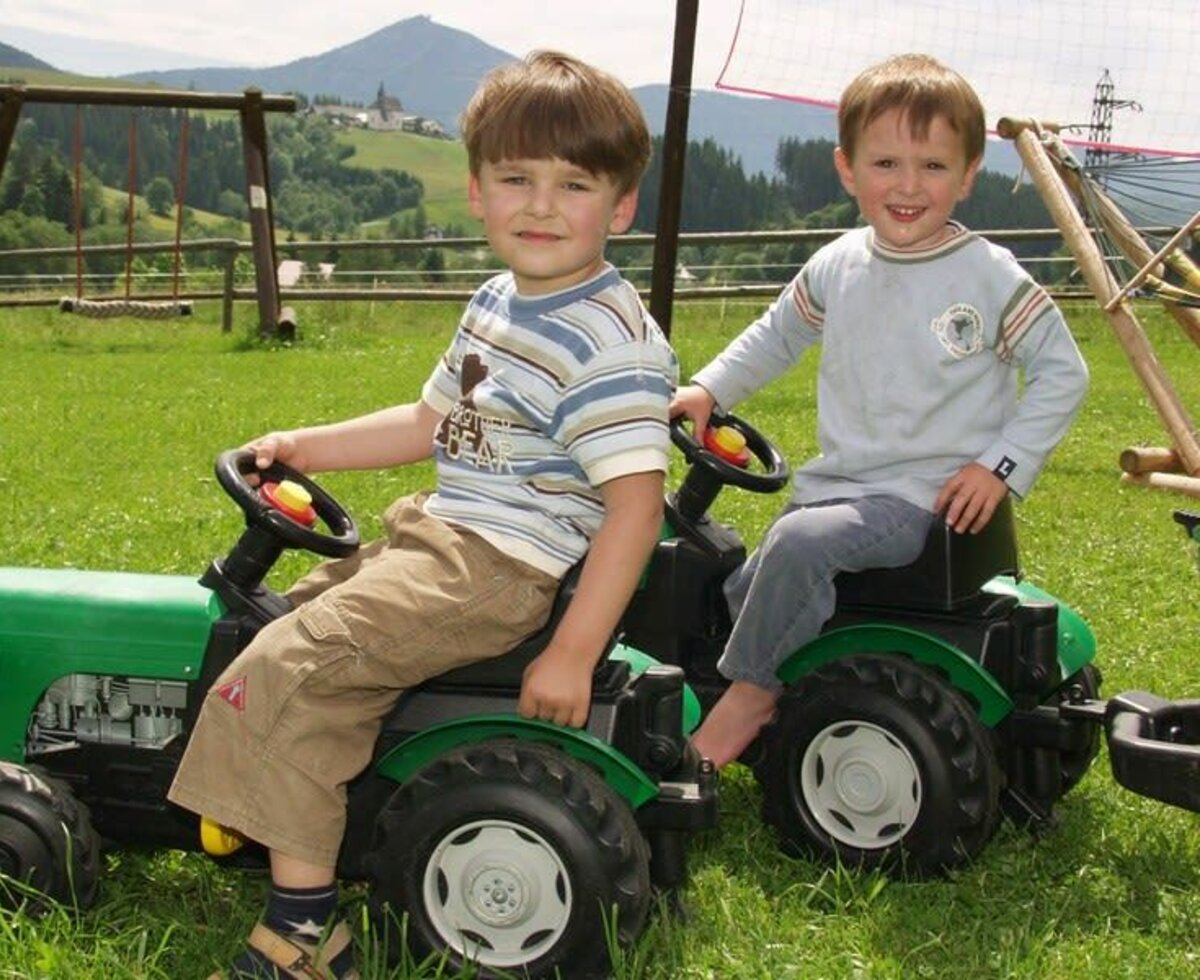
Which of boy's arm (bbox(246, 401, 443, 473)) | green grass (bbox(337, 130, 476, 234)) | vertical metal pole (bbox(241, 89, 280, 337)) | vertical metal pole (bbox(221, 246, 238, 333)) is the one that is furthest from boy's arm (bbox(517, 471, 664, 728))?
green grass (bbox(337, 130, 476, 234))

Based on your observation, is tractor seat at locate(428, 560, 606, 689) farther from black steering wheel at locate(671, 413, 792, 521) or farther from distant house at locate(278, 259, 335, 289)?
distant house at locate(278, 259, 335, 289)

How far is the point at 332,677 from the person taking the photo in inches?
115

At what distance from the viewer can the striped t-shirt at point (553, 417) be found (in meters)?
2.94

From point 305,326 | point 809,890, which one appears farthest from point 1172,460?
point 305,326

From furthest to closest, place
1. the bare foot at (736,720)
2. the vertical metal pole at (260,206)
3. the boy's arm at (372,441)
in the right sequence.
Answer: the vertical metal pole at (260,206) < the bare foot at (736,720) < the boy's arm at (372,441)

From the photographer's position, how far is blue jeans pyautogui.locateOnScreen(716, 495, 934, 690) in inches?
143

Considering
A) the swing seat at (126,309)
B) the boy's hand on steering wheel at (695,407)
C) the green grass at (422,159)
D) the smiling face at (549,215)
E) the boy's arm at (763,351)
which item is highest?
the smiling face at (549,215)

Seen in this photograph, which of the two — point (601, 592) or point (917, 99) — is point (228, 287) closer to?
point (917, 99)

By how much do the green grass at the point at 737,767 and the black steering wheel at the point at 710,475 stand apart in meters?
0.71

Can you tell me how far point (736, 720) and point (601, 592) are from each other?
103cm

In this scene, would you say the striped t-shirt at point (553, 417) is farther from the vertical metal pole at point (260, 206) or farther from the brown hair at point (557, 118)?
the vertical metal pole at point (260, 206)

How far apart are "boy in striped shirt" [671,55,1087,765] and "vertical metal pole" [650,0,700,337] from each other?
Result: 451 centimetres

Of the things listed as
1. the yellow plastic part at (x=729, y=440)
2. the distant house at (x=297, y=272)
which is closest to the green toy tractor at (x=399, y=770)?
the yellow plastic part at (x=729, y=440)

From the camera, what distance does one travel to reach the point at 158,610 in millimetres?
3312
